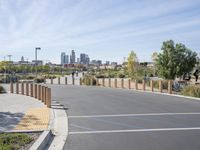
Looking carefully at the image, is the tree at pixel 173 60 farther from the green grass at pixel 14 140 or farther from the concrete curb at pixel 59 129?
the green grass at pixel 14 140

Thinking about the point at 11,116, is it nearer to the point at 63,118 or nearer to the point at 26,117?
the point at 26,117

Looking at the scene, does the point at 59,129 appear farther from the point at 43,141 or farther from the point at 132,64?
the point at 132,64

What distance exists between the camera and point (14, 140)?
961cm

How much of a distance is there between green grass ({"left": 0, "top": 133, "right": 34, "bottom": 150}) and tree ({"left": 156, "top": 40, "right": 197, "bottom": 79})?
30566 millimetres

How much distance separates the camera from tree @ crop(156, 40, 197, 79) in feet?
129

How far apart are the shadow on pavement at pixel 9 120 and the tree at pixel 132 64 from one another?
3866 cm

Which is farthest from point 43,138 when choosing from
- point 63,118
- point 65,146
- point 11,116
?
point 11,116

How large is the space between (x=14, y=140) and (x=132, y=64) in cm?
4687

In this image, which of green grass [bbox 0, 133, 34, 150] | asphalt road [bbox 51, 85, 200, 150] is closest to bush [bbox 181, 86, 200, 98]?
asphalt road [bbox 51, 85, 200, 150]

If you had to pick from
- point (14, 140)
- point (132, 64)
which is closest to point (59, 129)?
point (14, 140)

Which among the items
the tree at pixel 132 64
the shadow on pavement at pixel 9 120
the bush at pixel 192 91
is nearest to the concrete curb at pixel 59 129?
the shadow on pavement at pixel 9 120

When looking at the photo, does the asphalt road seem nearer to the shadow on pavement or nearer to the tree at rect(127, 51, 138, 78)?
the shadow on pavement

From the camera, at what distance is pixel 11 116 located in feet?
49.9

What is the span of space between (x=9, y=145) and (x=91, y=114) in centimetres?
690
